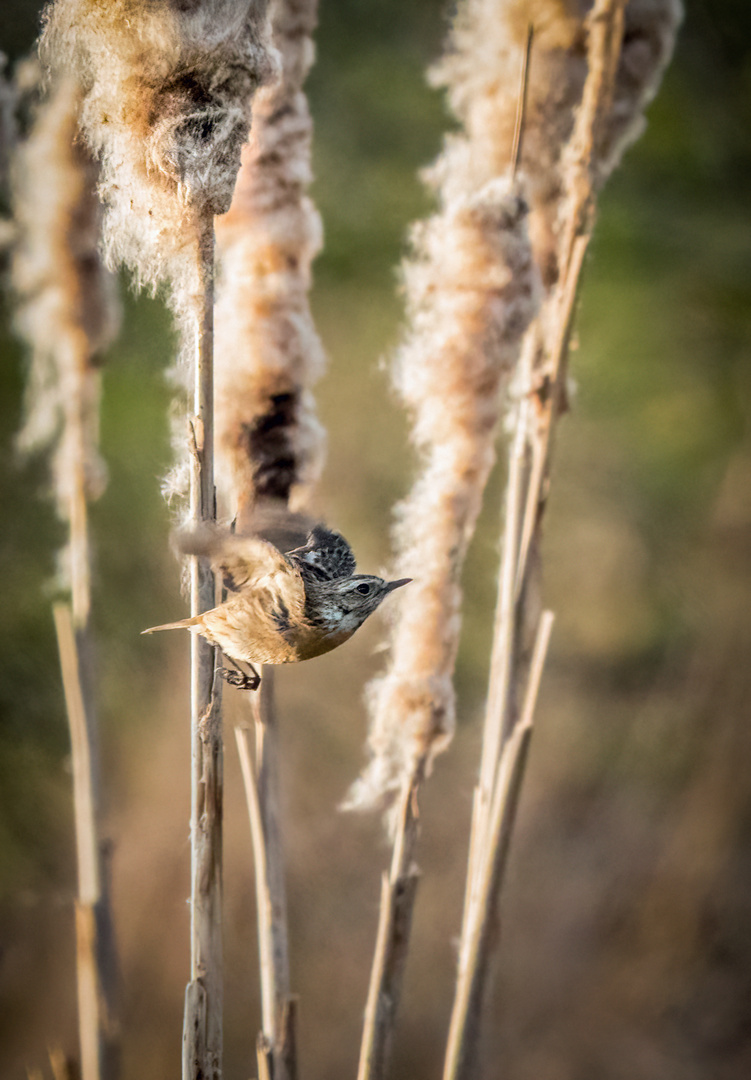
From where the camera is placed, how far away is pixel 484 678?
122 cm

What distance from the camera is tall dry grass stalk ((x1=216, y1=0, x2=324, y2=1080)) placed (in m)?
0.53

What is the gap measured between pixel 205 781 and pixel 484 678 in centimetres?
84

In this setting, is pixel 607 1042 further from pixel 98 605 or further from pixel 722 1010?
pixel 98 605

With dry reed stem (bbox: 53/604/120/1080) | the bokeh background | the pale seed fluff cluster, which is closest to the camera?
the pale seed fluff cluster

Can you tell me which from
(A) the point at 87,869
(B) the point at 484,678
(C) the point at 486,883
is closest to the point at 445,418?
(C) the point at 486,883

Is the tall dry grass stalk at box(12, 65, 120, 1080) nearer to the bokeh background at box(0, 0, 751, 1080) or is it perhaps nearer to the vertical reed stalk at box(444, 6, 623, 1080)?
the bokeh background at box(0, 0, 751, 1080)

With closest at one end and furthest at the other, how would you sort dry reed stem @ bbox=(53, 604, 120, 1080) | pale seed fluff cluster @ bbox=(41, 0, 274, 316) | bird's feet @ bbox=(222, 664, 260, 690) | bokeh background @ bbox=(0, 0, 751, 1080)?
pale seed fluff cluster @ bbox=(41, 0, 274, 316) → bird's feet @ bbox=(222, 664, 260, 690) → dry reed stem @ bbox=(53, 604, 120, 1080) → bokeh background @ bbox=(0, 0, 751, 1080)

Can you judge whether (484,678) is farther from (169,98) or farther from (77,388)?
(169,98)

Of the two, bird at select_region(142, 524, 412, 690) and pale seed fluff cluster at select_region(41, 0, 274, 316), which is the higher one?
pale seed fluff cluster at select_region(41, 0, 274, 316)

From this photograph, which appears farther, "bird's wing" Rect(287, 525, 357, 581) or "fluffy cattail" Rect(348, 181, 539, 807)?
"fluffy cattail" Rect(348, 181, 539, 807)

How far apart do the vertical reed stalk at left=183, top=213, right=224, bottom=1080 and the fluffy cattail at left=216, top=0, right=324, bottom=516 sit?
4.1 inches

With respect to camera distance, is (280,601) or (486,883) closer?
(280,601)

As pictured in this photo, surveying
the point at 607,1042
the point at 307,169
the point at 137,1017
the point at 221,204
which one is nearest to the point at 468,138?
the point at 307,169

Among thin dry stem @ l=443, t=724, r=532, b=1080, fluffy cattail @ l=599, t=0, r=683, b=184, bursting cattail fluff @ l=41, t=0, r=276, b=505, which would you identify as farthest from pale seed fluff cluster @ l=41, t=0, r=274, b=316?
thin dry stem @ l=443, t=724, r=532, b=1080
